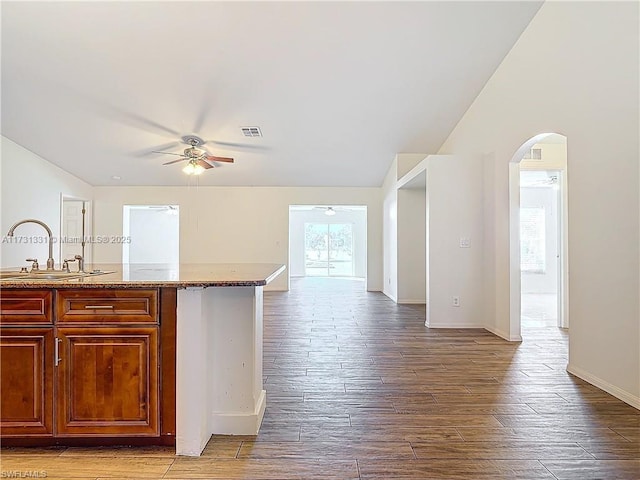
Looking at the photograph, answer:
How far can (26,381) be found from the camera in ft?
6.74

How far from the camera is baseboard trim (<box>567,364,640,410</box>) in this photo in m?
2.72

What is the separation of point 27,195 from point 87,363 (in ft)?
21.3

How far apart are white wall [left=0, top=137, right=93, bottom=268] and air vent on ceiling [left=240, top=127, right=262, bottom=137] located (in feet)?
11.7

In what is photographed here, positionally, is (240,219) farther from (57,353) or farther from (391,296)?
(57,353)

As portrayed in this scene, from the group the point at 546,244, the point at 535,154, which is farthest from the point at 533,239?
the point at 535,154

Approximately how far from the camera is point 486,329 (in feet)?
16.7

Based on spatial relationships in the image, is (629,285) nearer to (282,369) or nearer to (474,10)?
(282,369)

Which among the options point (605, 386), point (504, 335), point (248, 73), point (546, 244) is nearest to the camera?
point (605, 386)

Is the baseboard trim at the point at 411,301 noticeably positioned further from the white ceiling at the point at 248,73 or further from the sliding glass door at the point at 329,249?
the sliding glass door at the point at 329,249

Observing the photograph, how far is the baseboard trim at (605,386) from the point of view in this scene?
272cm

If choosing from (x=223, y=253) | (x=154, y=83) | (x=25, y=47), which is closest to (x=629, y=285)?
(x=154, y=83)

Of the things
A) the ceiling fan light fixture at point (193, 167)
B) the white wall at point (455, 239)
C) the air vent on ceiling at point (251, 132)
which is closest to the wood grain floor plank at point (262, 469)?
the white wall at point (455, 239)

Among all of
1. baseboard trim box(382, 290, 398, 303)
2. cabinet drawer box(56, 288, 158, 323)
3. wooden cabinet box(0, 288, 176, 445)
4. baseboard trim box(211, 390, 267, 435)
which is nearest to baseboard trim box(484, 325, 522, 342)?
baseboard trim box(382, 290, 398, 303)

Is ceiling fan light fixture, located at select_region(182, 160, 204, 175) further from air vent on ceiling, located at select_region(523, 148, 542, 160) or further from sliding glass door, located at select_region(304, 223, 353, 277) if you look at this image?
sliding glass door, located at select_region(304, 223, 353, 277)
